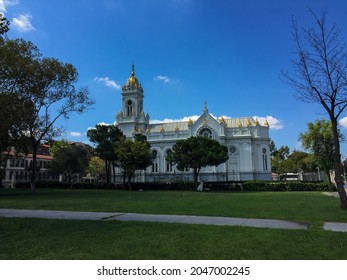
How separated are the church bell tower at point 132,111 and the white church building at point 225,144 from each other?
61 centimetres

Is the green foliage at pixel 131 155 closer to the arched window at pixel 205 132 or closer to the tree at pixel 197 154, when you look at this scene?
the tree at pixel 197 154

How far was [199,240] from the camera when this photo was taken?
769 cm

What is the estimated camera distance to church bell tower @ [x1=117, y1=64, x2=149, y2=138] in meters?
84.8

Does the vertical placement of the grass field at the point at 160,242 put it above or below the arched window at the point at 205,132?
below

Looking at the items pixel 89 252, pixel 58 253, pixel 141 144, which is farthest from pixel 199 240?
pixel 141 144

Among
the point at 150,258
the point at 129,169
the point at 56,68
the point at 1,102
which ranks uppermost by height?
the point at 56,68

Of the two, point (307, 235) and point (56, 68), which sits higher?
point (56, 68)

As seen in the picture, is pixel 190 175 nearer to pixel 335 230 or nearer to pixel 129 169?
pixel 129 169

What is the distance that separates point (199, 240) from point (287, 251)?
6.61 ft

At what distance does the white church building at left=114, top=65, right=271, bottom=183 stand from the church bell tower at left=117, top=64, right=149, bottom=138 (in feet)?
2.02

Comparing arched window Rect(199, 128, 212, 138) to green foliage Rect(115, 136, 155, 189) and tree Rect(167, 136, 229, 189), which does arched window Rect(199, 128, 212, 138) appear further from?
green foliage Rect(115, 136, 155, 189)

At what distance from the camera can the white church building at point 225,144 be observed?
7294 centimetres

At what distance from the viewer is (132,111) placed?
283 feet

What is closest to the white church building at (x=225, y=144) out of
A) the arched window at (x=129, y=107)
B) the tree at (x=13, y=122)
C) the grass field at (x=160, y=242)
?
the arched window at (x=129, y=107)
